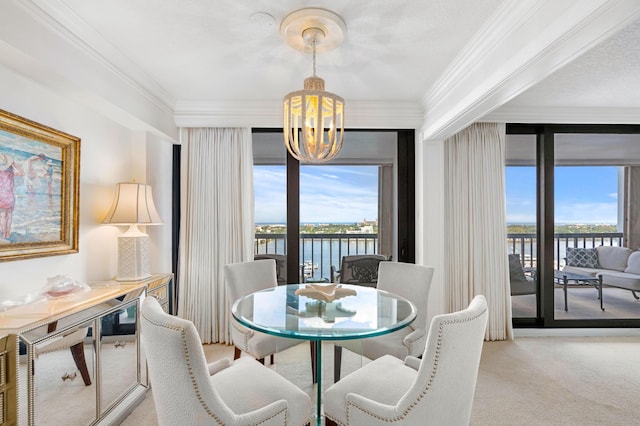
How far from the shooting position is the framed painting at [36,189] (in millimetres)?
1827

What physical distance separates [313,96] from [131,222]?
1744 mm

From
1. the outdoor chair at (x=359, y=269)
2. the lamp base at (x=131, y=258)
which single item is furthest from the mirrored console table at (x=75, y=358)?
the outdoor chair at (x=359, y=269)

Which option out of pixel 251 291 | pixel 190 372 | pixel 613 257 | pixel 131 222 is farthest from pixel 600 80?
pixel 131 222

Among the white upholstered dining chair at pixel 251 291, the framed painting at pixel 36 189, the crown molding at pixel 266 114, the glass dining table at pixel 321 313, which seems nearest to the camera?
the glass dining table at pixel 321 313

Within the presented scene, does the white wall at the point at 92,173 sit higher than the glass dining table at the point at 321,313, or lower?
higher

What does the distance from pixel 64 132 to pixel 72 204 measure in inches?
20.2

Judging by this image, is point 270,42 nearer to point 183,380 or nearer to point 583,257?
point 183,380

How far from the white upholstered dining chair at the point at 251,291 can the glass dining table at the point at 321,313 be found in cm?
28

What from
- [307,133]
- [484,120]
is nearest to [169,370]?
[307,133]

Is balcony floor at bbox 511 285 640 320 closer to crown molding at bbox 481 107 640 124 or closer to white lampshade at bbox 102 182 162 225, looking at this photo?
crown molding at bbox 481 107 640 124

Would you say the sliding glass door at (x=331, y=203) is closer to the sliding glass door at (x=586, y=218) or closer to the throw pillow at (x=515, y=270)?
the throw pillow at (x=515, y=270)

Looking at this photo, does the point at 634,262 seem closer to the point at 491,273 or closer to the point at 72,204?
the point at 491,273

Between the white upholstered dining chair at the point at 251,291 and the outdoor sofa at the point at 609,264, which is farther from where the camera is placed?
the outdoor sofa at the point at 609,264

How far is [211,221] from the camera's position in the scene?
3.36 meters
